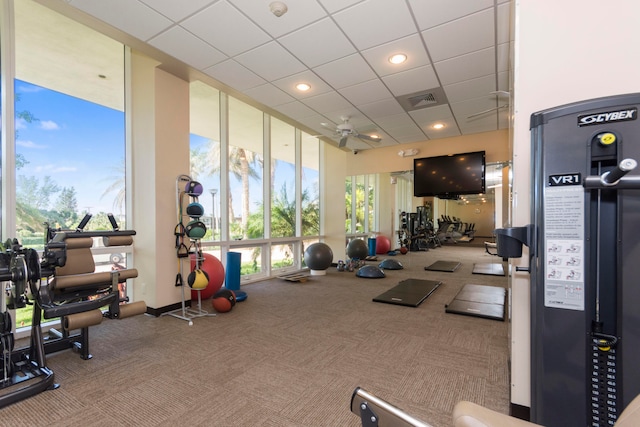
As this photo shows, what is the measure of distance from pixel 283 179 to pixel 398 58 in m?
4.15

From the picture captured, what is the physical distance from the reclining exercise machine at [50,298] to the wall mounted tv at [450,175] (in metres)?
6.05

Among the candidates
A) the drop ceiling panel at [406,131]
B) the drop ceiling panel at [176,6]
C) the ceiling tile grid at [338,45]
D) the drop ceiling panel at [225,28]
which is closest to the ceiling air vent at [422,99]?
the ceiling tile grid at [338,45]

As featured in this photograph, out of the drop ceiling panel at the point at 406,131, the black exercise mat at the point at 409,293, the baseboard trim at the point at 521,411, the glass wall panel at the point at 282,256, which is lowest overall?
the black exercise mat at the point at 409,293

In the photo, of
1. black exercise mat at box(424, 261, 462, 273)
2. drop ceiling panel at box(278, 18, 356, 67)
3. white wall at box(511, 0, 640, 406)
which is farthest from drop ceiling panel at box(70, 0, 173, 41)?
black exercise mat at box(424, 261, 462, 273)

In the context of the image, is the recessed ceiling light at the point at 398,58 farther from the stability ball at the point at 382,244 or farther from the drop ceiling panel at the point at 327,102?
the stability ball at the point at 382,244

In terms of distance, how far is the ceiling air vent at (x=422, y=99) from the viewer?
4469 mm

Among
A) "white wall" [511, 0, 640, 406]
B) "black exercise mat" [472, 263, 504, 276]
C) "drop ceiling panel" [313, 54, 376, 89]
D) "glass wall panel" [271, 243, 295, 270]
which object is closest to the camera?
"white wall" [511, 0, 640, 406]

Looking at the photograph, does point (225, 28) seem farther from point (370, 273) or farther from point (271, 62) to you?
point (370, 273)

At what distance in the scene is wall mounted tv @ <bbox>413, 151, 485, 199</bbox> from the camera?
630cm

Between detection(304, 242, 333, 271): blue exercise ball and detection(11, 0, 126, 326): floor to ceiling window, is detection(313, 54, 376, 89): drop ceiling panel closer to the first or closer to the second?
detection(11, 0, 126, 326): floor to ceiling window

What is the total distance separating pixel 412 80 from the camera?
4059mm

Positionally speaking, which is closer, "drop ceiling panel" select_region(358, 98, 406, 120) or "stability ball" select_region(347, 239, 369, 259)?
"drop ceiling panel" select_region(358, 98, 406, 120)

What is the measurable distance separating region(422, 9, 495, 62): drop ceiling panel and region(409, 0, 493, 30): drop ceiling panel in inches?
3.3

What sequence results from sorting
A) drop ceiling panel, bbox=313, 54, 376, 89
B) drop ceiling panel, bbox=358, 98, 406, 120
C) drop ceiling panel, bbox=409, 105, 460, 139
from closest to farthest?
1. drop ceiling panel, bbox=313, 54, 376, 89
2. drop ceiling panel, bbox=358, 98, 406, 120
3. drop ceiling panel, bbox=409, 105, 460, 139
